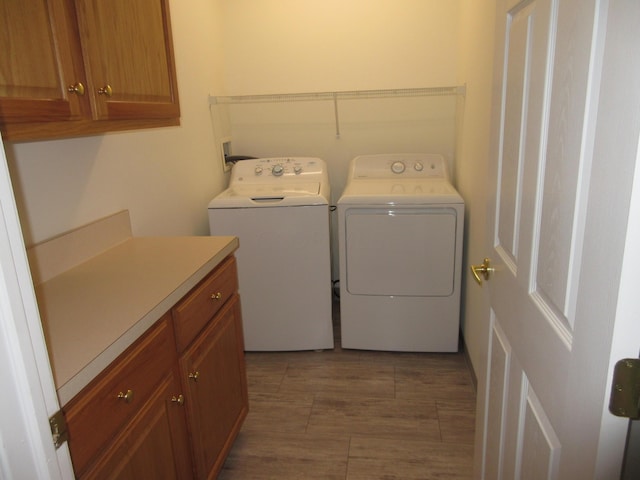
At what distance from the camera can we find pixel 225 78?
310 centimetres

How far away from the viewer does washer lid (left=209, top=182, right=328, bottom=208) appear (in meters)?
2.48

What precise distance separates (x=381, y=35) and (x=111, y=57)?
208 centimetres

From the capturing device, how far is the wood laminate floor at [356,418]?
6.13 ft

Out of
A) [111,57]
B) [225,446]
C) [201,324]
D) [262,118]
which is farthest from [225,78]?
[225,446]

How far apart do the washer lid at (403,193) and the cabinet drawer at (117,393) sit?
1.43m

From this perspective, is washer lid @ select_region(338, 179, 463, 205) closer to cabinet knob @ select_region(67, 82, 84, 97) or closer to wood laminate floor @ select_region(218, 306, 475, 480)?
wood laminate floor @ select_region(218, 306, 475, 480)

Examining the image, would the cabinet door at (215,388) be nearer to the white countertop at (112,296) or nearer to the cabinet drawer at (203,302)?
the cabinet drawer at (203,302)

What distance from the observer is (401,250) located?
2.53m

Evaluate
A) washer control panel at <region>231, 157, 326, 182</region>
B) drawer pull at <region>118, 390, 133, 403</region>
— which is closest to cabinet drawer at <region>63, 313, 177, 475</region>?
drawer pull at <region>118, 390, 133, 403</region>

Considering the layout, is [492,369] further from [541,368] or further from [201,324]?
[201,324]

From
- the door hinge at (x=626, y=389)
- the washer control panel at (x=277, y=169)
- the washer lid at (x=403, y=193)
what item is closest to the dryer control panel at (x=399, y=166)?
the washer lid at (x=403, y=193)

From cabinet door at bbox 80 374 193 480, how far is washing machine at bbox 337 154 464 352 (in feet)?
4.59

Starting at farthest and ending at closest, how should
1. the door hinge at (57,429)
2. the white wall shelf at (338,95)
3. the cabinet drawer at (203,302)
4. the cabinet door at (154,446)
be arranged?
the white wall shelf at (338,95) → the cabinet drawer at (203,302) → the cabinet door at (154,446) → the door hinge at (57,429)

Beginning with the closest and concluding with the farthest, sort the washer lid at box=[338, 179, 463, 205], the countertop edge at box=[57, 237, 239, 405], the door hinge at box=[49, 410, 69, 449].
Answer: the door hinge at box=[49, 410, 69, 449] < the countertop edge at box=[57, 237, 239, 405] < the washer lid at box=[338, 179, 463, 205]
